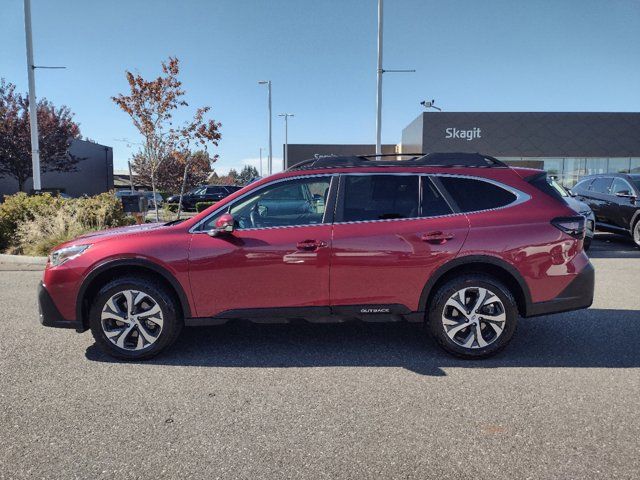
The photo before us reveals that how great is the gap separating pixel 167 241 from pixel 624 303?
18.6 feet

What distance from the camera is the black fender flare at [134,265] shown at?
3963 millimetres

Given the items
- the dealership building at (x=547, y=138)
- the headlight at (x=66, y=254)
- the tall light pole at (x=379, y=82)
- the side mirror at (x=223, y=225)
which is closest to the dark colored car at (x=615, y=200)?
the tall light pole at (x=379, y=82)

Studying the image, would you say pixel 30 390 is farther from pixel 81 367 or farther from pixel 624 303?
pixel 624 303

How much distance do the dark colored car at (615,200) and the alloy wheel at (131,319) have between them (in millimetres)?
11101

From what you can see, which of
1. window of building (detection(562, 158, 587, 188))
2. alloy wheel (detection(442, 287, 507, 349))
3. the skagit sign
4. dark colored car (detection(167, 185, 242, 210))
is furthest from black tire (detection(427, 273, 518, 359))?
window of building (detection(562, 158, 587, 188))

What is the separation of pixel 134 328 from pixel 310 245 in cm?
170

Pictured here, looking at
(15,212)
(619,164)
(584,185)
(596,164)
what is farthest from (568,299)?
(619,164)

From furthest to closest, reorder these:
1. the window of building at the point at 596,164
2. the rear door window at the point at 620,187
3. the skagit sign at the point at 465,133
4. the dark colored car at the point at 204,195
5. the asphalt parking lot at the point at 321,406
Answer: the window of building at the point at 596,164 → the skagit sign at the point at 465,133 → the dark colored car at the point at 204,195 → the rear door window at the point at 620,187 → the asphalt parking lot at the point at 321,406

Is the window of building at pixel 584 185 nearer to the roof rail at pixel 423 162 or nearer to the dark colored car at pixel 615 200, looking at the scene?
the dark colored car at pixel 615 200

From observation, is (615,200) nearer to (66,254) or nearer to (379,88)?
(379,88)

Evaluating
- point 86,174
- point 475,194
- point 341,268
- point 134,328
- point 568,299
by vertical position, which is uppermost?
point 86,174

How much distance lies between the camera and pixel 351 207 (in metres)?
4.13

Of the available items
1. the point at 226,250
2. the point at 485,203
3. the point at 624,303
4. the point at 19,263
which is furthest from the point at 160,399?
the point at 19,263

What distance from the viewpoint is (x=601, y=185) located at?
482 inches
